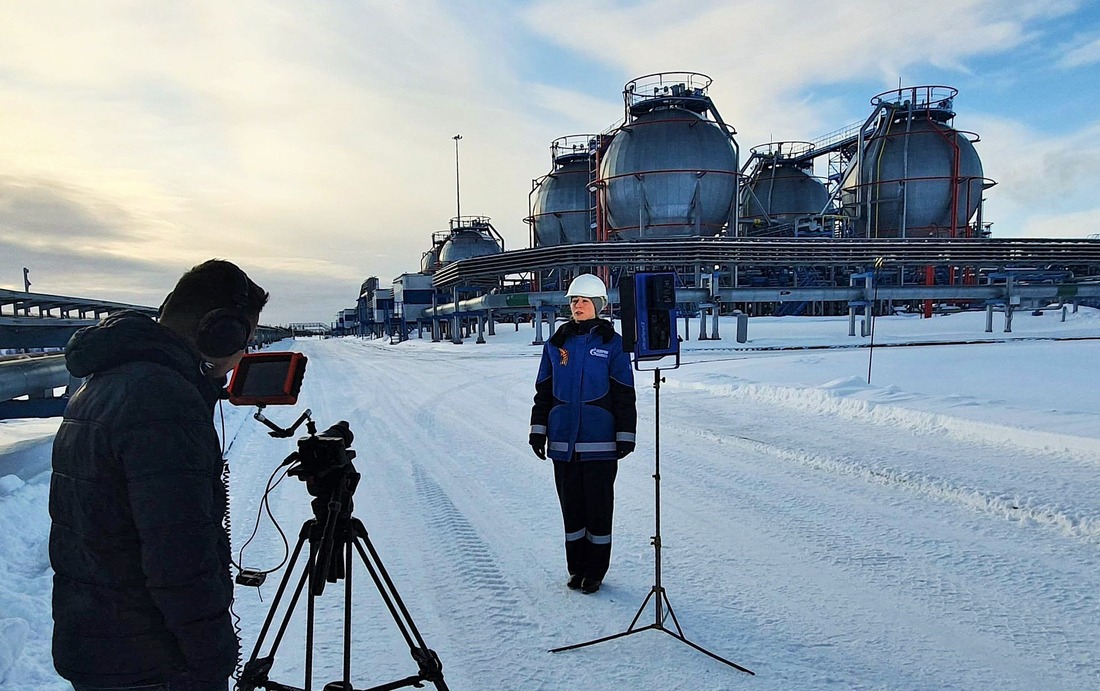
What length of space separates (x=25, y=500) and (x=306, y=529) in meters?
4.07

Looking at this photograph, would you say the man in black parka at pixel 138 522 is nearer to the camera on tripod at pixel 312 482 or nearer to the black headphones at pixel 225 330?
the black headphones at pixel 225 330

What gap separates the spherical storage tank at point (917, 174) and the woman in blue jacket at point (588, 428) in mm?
36999

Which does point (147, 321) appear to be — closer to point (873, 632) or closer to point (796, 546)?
point (873, 632)

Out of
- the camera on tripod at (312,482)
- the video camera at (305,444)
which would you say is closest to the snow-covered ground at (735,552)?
the camera on tripod at (312,482)

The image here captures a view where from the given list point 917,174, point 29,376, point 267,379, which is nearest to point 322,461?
point 267,379

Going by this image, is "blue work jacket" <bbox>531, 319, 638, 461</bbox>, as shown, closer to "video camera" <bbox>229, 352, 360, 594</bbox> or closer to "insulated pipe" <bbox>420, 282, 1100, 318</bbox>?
"video camera" <bbox>229, 352, 360, 594</bbox>

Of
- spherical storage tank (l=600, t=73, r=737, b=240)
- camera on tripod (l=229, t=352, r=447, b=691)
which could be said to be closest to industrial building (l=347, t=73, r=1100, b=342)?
spherical storage tank (l=600, t=73, r=737, b=240)

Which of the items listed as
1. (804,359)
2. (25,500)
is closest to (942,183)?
(804,359)

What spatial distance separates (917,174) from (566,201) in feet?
66.2

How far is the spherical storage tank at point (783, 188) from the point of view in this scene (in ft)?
150

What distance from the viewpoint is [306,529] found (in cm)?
234

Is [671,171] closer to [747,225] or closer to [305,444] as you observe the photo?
[747,225]

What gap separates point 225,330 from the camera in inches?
73.3

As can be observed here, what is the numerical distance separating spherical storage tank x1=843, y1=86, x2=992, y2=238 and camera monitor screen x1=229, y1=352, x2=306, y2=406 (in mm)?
39407
